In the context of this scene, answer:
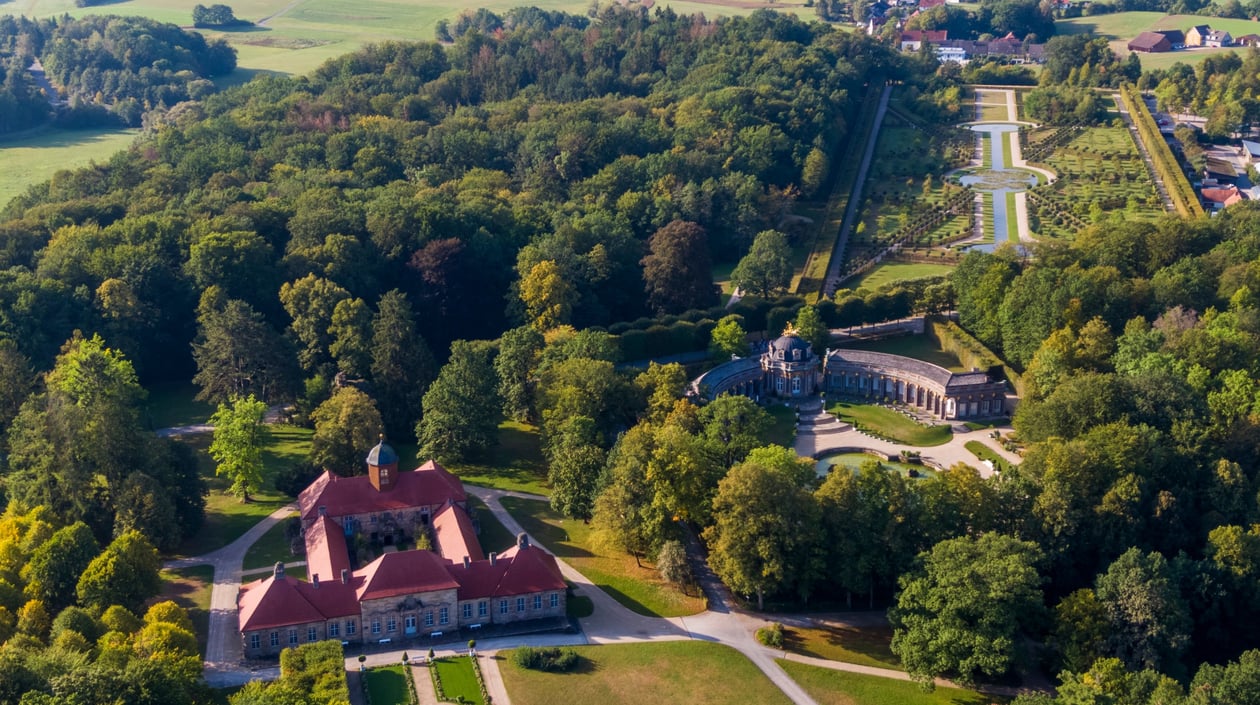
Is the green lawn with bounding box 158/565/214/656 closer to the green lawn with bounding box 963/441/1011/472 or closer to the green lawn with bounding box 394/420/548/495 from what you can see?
the green lawn with bounding box 394/420/548/495

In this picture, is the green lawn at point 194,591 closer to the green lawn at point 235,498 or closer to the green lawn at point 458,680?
the green lawn at point 235,498

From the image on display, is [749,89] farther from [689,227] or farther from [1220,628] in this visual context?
[1220,628]

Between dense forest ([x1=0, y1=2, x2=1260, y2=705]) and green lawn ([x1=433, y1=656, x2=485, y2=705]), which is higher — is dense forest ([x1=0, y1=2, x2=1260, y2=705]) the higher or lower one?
the higher one

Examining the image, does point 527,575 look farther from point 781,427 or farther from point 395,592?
point 781,427

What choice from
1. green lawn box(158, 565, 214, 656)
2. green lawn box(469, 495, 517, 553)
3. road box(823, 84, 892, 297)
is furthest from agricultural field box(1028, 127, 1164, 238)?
green lawn box(158, 565, 214, 656)

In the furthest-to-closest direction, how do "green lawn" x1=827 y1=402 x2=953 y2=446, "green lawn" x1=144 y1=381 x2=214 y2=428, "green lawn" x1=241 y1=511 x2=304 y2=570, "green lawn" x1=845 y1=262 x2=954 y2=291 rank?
"green lawn" x1=845 y1=262 x2=954 y2=291
"green lawn" x1=144 y1=381 x2=214 y2=428
"green lawn" x1=827 y1=402 x2=953 y2=446
"green lawn" x1=241 y1=511 x2=304 y2=570

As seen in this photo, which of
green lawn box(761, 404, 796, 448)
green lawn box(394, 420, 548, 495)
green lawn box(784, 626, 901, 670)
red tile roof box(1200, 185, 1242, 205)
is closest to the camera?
green lawn box(784, 626, 901, 670)

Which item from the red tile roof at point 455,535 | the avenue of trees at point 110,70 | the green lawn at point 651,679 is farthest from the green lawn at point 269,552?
the avenue of trees at point 110,70
